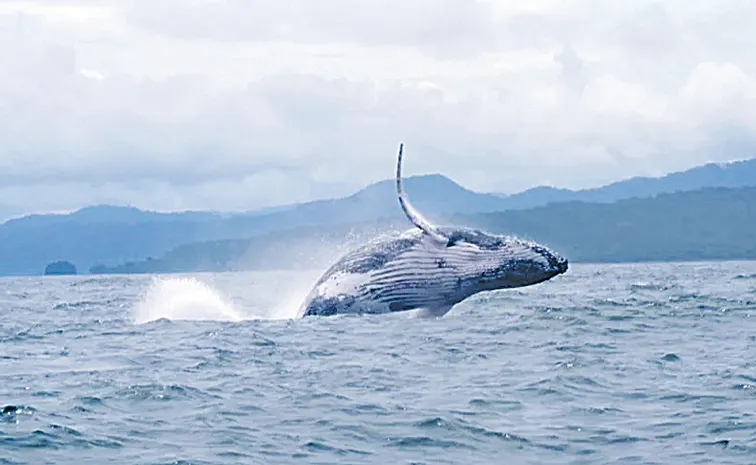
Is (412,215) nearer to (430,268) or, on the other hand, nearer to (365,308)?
(430,268)

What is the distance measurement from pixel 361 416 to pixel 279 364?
10.0 ft

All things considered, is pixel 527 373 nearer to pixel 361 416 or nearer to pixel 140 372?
pixel 361 416

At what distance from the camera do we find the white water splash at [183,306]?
1920 centimetres

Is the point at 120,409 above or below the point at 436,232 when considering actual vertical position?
below

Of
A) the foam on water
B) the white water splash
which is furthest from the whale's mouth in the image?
the white water splash

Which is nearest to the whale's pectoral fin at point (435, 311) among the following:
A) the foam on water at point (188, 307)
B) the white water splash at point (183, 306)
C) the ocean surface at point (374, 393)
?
the ocean surface at point (374, 393)

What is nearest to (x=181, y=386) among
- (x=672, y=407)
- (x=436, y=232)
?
(x=436, y=232)

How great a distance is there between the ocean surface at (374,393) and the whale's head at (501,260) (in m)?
0.98

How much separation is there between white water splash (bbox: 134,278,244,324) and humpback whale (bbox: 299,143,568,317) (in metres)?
5.18

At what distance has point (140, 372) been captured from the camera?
476 inches

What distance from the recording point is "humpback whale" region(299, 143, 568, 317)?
41.8 feet

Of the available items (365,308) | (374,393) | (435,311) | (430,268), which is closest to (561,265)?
(430,268)

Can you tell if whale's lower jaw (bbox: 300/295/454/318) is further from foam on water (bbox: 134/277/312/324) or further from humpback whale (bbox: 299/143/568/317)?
foam on water (bbox: 134/277/312/324)

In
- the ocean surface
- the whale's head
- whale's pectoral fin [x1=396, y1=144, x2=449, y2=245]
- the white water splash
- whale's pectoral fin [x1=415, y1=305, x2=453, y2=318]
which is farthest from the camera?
the white water splash
